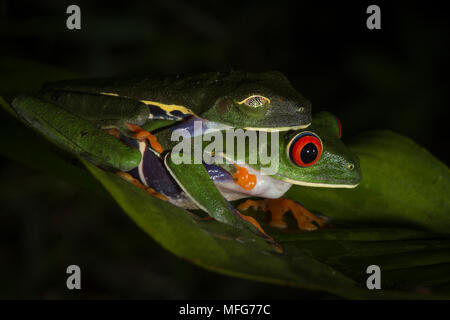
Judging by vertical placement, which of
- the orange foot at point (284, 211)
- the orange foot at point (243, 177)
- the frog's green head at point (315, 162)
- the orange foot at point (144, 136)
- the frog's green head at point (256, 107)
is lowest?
the orange foot at point (284, 211)

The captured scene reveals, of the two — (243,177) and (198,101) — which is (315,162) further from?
(198,101)

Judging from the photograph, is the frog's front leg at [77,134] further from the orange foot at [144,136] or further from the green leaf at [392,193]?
the green leaf at [392,193]

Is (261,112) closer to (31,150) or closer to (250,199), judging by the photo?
(250,199)

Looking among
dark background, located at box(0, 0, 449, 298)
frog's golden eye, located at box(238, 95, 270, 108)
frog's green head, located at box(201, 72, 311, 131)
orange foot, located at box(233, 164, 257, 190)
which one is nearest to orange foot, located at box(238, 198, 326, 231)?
orange foot, located at box(233, 164, 257, 190)

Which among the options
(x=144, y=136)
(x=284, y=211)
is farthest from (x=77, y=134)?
(x=284, y=211)

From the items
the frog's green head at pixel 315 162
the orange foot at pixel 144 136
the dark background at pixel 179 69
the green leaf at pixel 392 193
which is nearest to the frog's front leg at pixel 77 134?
the orange foot at pixel 144 136

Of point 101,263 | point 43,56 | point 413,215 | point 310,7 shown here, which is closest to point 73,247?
point 101,263
